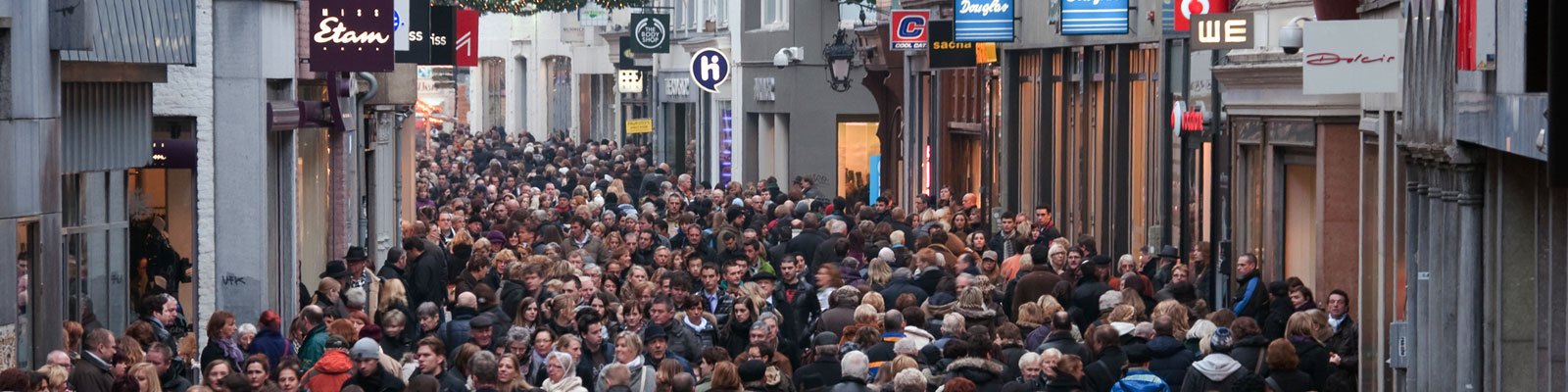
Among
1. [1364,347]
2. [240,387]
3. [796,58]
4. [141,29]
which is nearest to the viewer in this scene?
[240,387]

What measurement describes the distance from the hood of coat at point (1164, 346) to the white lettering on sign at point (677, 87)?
38.6m

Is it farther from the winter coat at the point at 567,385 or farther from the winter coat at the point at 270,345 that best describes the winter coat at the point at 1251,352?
the winter coat at the point at 270,345

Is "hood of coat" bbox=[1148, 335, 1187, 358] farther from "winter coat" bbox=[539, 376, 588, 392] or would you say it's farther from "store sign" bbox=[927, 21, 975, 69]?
"store sign" bbox=[927, 21, 975, 69]

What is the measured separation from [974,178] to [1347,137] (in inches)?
638

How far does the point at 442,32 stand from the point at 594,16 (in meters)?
32.2

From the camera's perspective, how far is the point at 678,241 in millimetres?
24078

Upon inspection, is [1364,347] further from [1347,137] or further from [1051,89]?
[1051,89]

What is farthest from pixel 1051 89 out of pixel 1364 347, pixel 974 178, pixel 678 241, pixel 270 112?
pixel 1364 347

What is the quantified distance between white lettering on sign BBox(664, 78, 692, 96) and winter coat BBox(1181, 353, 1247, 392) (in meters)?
39.4

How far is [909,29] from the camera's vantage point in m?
32.0

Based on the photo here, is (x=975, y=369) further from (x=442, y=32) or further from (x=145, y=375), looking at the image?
(x=442, y=32)

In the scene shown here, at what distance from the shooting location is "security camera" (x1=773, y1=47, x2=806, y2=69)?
40000mm

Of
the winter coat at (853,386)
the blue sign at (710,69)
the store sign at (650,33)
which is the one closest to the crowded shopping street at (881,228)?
the winter coat at (853,386)

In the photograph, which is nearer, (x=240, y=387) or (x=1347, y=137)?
(x=240, y=387)
